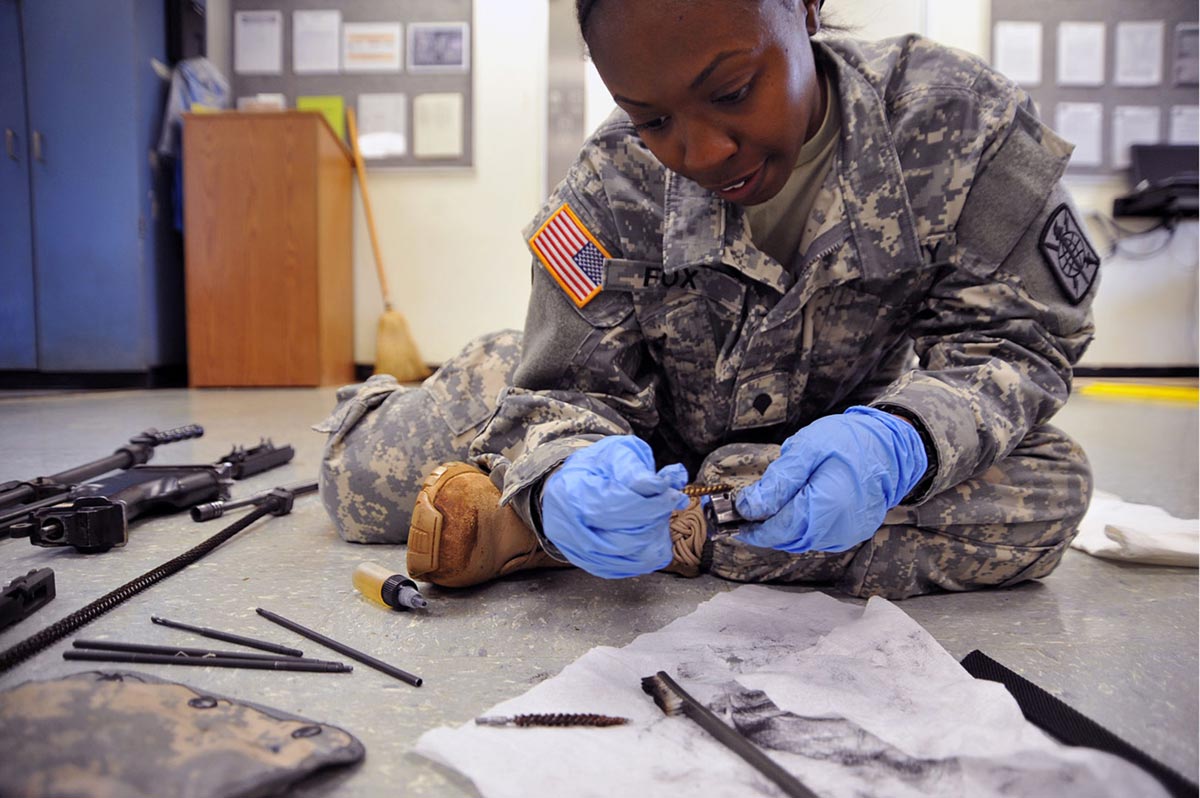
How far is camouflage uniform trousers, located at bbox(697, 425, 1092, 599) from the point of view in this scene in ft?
2.63

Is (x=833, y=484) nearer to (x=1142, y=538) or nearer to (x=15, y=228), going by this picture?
(x=1142, y=538)

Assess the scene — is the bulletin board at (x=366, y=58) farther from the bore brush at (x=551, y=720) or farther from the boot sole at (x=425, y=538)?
the bore brush at (x=551, y=720)

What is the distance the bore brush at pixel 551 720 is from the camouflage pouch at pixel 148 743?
0.09m

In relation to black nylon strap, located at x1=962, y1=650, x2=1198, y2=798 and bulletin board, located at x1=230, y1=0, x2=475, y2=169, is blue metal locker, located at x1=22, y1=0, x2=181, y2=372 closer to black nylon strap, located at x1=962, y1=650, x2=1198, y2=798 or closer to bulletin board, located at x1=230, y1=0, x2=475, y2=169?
bulletin board, located at x1=230, y1=0, x2=475, y2=169

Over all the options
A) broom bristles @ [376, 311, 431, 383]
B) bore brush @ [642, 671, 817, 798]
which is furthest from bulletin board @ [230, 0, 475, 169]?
bore brush @ [642, 671, 817, 798]

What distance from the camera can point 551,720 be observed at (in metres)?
0.52

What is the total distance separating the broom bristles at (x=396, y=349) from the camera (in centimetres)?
369

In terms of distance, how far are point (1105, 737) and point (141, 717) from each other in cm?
60

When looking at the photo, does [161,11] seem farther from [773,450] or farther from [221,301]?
[773,450]

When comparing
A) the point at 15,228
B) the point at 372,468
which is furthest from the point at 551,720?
the point at 15,228

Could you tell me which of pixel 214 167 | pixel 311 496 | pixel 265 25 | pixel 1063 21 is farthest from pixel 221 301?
pixel 1063 21

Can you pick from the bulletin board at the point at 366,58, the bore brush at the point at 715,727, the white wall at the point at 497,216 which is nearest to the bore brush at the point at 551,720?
the bore brush at the point at 715,727

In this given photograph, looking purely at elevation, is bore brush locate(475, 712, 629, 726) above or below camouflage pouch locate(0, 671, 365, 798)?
below

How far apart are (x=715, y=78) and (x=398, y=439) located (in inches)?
23.4
